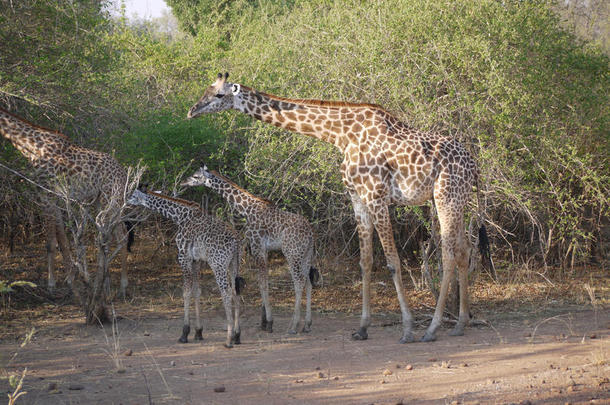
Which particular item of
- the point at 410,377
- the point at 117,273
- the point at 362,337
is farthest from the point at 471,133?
the point at 117,273

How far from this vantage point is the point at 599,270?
12.2 m

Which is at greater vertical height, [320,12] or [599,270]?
[320,12]

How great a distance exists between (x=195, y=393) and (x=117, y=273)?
7012 mm

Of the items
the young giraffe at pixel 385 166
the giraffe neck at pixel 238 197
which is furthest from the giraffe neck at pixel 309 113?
the giraffe neck at pixel 238 197

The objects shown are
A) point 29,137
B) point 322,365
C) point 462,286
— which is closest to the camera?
point 322,365

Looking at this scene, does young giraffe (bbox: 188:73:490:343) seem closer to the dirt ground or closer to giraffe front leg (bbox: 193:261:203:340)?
the dirt ground

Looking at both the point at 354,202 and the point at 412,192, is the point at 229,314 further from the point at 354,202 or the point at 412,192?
the point at 412,192

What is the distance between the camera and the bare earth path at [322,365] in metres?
5.80

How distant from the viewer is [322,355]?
23.9ft

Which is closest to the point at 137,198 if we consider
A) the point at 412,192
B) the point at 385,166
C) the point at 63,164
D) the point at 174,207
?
the point at 174,207

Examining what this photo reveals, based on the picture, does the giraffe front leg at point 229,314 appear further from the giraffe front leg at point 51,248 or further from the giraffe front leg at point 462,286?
the giraffe front leg at point 51,248

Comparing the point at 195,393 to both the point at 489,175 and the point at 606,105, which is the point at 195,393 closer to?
the point at 489,175

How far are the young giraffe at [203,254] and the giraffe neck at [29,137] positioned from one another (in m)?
1.61

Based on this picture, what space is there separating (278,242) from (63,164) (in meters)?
3.30
